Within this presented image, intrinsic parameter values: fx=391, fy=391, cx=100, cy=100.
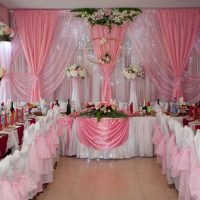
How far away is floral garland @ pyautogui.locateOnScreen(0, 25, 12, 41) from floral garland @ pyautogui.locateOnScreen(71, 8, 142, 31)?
1754 millimetres

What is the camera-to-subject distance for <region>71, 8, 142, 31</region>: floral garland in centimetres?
939

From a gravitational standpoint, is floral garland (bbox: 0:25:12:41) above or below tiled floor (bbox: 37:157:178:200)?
above

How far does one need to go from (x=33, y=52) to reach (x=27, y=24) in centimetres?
70

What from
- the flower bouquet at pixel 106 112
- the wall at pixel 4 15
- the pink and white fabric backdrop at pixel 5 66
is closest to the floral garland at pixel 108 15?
the wall at pixel 4 15

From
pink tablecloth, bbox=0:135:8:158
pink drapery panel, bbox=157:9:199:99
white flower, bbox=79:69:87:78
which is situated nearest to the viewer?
pink tablecloth, bbox=0:135:8:158

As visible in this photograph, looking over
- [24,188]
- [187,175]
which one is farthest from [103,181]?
[24,188]

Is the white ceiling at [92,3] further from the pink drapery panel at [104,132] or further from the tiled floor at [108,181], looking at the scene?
the tiled floor at [108,181]

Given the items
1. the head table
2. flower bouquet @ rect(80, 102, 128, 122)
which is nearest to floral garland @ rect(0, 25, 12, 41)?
the head table

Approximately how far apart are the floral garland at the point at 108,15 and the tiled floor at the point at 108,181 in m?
3.62

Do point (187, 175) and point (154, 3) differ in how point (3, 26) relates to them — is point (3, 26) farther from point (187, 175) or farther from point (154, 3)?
point (187, 175)

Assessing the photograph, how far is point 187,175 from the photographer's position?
431 centimetres

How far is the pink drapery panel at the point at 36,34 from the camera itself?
9617 mm

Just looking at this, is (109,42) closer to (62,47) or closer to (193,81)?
(62,47)

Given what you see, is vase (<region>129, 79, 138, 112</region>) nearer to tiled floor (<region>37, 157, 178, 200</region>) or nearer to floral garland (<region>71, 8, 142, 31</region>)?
floral garland (<region>71, 8, 142, 31</region>)
